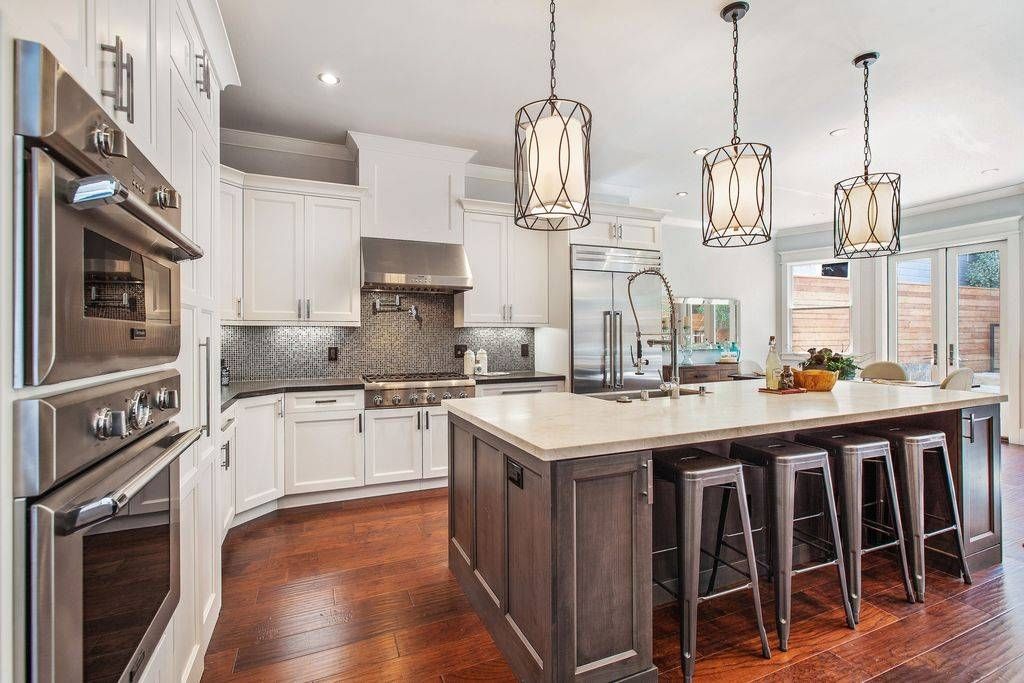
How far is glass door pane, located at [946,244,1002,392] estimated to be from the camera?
5543mm

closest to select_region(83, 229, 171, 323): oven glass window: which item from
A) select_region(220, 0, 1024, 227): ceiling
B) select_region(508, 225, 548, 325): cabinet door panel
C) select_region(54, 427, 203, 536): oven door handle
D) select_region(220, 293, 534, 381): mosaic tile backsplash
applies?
select_region(54, 427, 203, 536): oven door handle

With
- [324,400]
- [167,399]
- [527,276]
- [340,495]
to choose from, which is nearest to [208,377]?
[167,399]

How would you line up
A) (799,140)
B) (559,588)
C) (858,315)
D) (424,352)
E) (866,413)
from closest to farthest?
(559,588)
(866,413)
(799,140)
(424,352)
(858,315)

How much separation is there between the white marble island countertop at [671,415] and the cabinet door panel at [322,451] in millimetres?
1533

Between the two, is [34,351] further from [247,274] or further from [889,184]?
[889,184]

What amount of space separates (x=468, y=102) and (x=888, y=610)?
368cm

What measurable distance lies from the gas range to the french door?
18.2 ft

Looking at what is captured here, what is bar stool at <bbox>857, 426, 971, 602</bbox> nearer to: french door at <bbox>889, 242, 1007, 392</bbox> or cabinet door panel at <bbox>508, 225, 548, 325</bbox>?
cabinet door panel at <bbox>508, 225, 548, 325</bbox>

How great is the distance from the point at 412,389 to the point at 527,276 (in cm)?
152

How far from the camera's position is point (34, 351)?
75cm

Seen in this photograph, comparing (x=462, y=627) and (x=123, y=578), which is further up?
(x=123, y=578)

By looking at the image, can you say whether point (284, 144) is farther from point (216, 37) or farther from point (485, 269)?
point (216, 37)

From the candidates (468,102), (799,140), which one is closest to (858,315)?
(799,140)

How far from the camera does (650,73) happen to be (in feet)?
9.97
